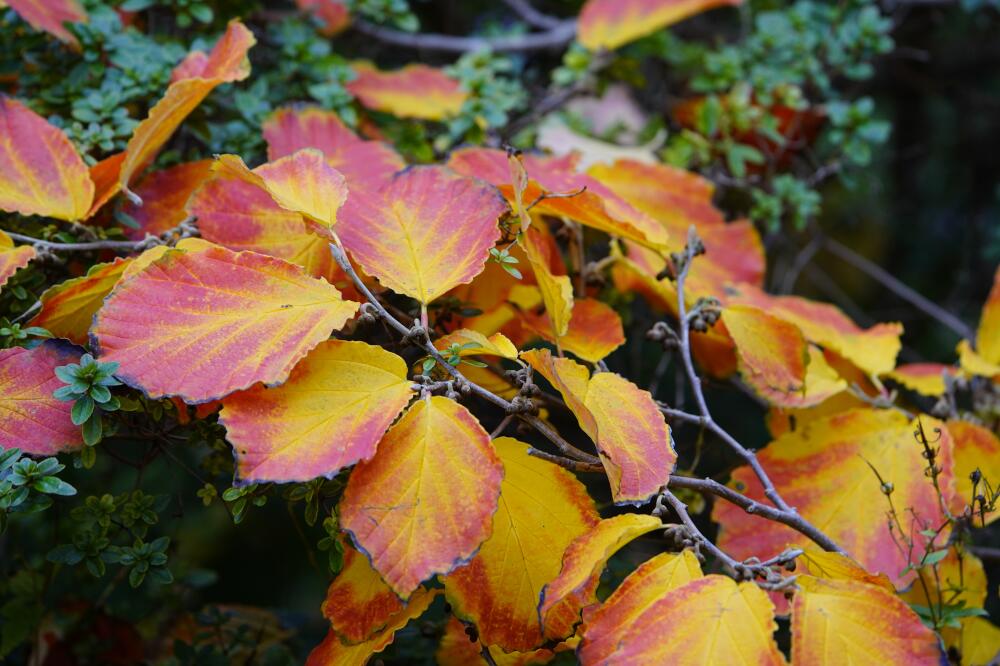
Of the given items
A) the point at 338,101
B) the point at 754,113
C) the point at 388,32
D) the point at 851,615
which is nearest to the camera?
the point at 851,615

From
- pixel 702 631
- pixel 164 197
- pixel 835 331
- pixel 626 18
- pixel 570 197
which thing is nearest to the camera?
pixel 702 631

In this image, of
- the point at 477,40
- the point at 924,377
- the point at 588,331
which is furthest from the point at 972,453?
the point at 477,40

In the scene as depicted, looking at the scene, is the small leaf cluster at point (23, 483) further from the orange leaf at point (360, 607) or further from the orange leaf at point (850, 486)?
the orange leaf at point (850, 486)

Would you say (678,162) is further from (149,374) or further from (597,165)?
(149,374)

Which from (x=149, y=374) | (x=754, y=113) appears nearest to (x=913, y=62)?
(x=754, y=113)

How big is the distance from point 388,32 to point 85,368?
39.7 inches

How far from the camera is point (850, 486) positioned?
0.82 m

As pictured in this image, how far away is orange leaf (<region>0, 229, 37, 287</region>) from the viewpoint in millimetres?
693

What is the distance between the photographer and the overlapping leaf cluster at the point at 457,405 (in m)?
0.57

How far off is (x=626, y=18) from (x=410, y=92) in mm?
354

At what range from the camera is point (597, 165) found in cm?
111

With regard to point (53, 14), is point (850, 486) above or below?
below

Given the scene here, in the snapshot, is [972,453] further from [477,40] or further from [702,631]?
[477,40]

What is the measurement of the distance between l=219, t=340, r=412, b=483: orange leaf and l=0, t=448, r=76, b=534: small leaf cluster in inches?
5.4
